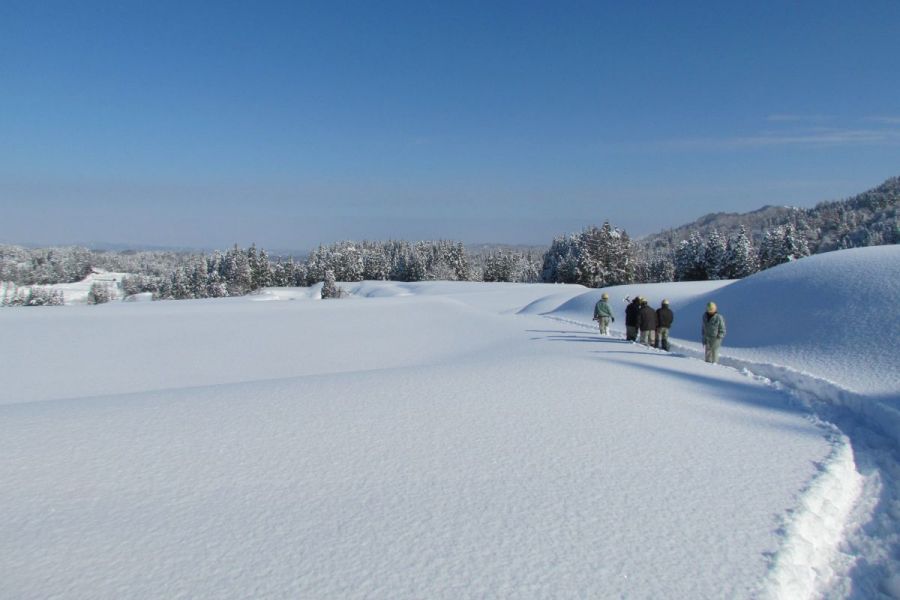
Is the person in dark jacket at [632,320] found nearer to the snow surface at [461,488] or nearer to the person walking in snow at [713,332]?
the person walking in snow at [713,332]

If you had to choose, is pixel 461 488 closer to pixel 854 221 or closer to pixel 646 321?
pixel 646 321

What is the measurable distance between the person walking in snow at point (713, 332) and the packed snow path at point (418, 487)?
3.39 m

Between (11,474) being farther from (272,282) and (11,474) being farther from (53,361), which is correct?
(272,282)

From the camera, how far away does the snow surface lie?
143 inches

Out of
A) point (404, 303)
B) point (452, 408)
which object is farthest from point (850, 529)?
point (404, 303)

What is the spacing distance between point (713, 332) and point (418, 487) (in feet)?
38.4

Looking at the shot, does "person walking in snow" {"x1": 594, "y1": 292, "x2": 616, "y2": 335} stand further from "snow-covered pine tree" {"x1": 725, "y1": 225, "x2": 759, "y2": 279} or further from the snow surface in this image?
"snow-covered pine tree" {"x1": 725, "y1": 225, "x2": 759, "y2": 279}

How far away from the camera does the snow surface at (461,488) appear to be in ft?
11.9

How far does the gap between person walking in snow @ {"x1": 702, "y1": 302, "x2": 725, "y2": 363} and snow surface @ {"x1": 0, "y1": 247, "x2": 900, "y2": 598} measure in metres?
2.32

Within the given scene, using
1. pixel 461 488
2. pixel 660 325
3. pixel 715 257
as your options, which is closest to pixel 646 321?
pixel 660 325

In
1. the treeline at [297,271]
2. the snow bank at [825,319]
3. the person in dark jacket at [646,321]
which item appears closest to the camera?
the snow bank at [825,319]

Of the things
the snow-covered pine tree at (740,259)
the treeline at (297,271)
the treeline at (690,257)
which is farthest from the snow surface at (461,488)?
the treeline at (297,271)

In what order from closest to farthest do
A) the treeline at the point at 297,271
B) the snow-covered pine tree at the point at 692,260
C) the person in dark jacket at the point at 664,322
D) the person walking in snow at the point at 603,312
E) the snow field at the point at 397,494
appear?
the snow field at the point at 397,494, the person in dark jacket at the point at 664,322, the person walking in snow at the point at 603,312, the snow-covered pine tree at the point at 692,260, the treeline at the point at 297,271

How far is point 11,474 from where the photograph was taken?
5156 mm
